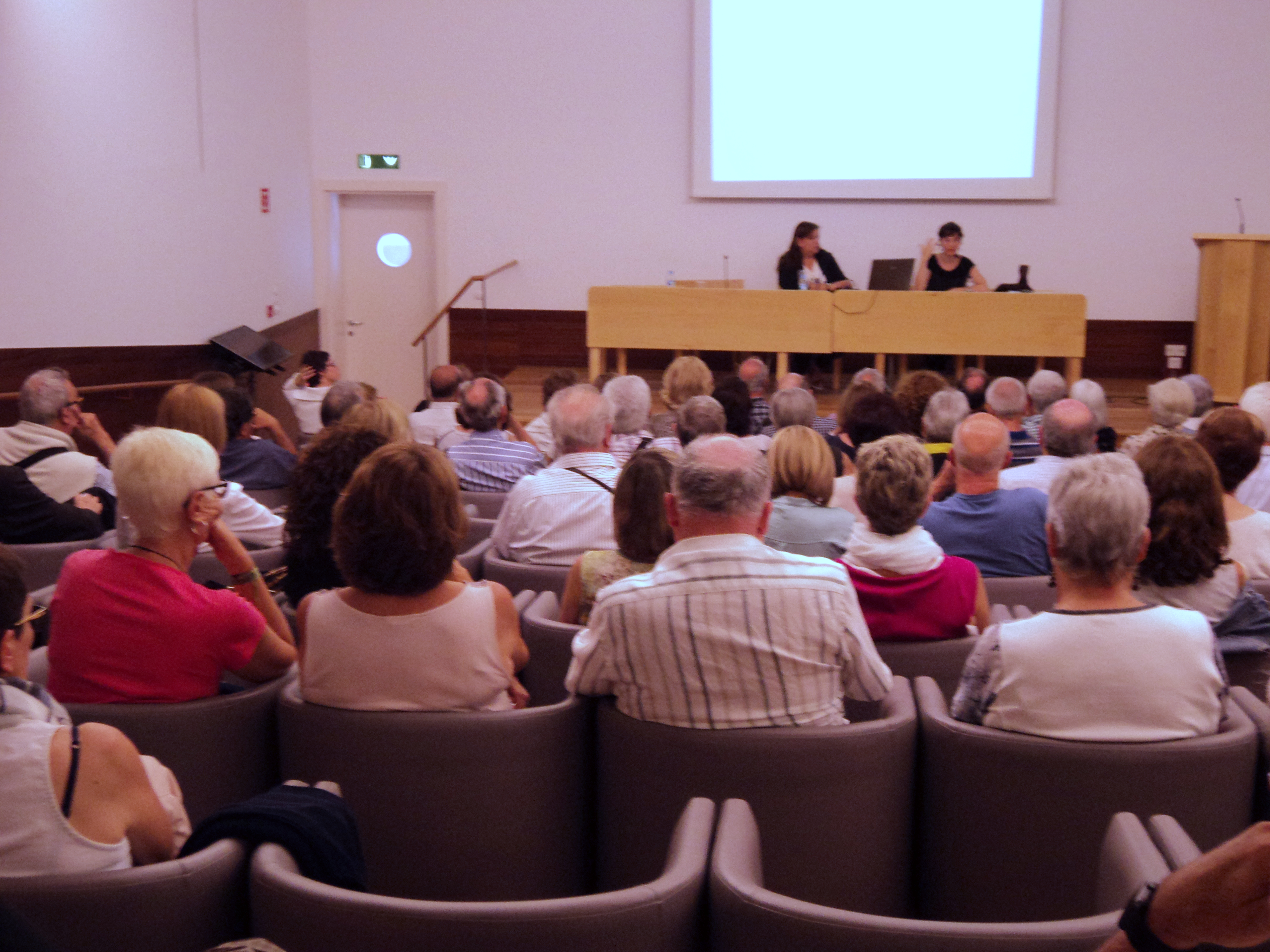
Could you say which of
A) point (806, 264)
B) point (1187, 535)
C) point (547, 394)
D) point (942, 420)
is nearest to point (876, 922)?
point (1187, 535)

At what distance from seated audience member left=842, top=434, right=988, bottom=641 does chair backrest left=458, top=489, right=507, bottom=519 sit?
178cm

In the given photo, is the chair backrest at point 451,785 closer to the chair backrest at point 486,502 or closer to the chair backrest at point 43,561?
the chair backrest at point 43,561

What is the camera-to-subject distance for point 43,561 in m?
3.36

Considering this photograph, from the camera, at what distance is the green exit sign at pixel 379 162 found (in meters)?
10.2

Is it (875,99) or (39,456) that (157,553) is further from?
(875,99)

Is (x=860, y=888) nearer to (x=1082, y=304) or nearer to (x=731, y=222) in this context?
(x=1082, y=304)

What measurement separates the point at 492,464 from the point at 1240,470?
2485 millimetres

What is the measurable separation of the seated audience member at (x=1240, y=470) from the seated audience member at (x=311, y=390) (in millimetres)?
4806

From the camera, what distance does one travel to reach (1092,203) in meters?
9.45

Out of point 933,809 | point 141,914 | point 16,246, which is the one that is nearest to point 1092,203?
point 16,246

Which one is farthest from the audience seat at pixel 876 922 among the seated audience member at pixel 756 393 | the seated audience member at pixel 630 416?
the seated audience member at pixel 756 393

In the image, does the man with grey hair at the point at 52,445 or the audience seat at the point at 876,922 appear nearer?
the audience seat at the point at 876,922

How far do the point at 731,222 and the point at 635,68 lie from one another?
60.2 inches

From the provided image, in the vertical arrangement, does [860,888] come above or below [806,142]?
below
